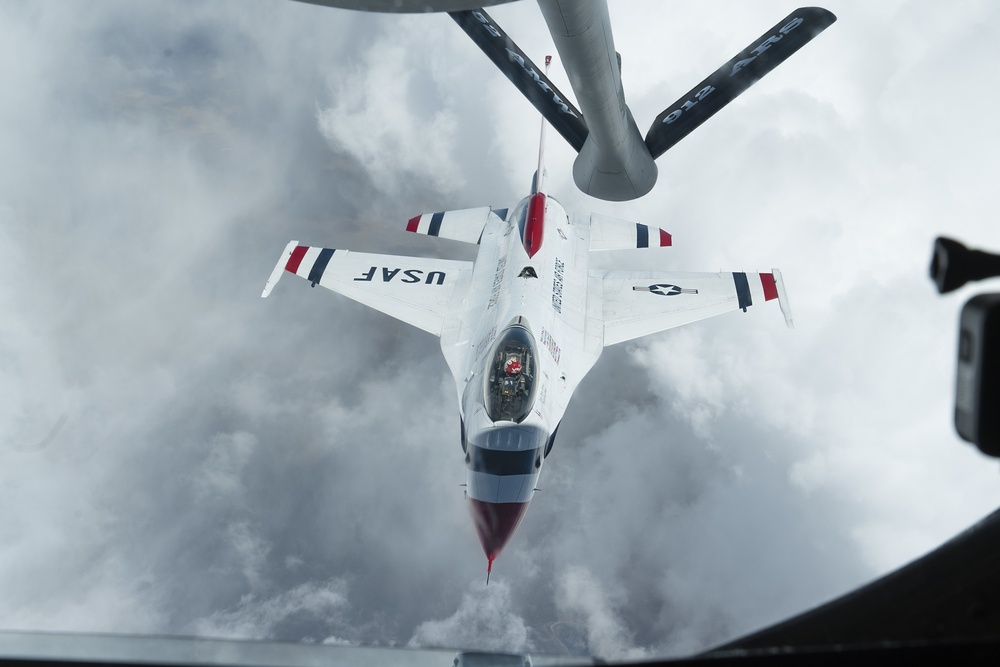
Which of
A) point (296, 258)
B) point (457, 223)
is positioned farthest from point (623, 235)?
point (296, 258)

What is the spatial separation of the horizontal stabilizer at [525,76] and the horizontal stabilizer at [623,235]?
5.59 m

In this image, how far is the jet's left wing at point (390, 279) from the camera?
39.0ft

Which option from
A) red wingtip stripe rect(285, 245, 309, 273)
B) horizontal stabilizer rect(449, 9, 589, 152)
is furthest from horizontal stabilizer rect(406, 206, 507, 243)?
horizontal stabilizer rect(449, 9, 589, 152)

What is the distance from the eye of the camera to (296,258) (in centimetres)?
1312

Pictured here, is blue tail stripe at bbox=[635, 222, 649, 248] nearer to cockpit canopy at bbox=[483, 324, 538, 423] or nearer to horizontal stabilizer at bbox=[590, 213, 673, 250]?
horizontal stabilizer at bbox=[590, 213, 673, 250]

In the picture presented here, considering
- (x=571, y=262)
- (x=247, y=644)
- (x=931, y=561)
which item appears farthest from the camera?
(x=571, y=262)

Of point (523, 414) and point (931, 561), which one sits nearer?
A: point (931, 561)

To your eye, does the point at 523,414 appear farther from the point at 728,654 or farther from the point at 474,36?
the point at 728,654

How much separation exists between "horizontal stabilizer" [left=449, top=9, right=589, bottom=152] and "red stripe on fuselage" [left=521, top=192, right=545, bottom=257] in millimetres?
3294

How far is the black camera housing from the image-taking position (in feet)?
4.04

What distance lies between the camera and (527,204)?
41.2ft

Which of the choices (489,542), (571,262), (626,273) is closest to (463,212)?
(571,262)

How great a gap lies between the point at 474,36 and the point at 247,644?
29.7 ft

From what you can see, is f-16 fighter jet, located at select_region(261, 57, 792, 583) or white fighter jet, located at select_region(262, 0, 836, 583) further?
f-16 fighter jet, located at select_region(261, 57, 792, 583)
